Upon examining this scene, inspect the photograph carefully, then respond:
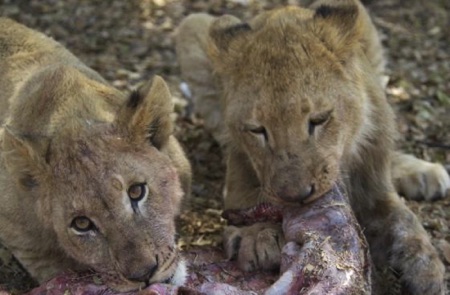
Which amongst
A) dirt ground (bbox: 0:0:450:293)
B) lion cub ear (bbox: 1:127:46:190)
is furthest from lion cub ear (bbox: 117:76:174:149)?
dirt ground (bbox: 0:0:450:293)

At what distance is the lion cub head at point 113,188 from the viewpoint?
3.59 metres

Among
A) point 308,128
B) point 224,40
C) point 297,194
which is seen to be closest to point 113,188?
point 297,194

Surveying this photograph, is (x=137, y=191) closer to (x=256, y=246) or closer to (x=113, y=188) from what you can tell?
(x=113, y=188)

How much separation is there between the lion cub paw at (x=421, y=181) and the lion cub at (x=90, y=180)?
1.55m

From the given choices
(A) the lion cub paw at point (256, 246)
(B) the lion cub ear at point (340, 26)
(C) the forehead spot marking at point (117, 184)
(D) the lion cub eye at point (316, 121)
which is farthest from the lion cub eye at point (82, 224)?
(B) the lion cub ear at point (340, 26)

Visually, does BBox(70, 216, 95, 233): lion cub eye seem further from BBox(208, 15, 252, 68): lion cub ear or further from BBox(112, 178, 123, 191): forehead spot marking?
BBox(208, 15, 252, 68): lion cub ear

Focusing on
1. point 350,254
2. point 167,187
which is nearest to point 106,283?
point 167,187

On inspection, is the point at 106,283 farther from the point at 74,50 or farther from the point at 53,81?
the point at 74,50

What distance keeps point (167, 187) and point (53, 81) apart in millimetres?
978

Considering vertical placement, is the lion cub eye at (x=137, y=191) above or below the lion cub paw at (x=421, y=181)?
above

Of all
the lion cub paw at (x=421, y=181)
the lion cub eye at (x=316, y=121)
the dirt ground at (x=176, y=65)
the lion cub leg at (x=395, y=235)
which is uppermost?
the lion cub eye at (x=316, y=121)

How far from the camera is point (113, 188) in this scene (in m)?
3.64

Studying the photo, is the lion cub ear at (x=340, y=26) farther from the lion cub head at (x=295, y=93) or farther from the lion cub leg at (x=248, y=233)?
the lion cub leg at (x=248, y=233)

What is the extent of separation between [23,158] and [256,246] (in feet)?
3.72
